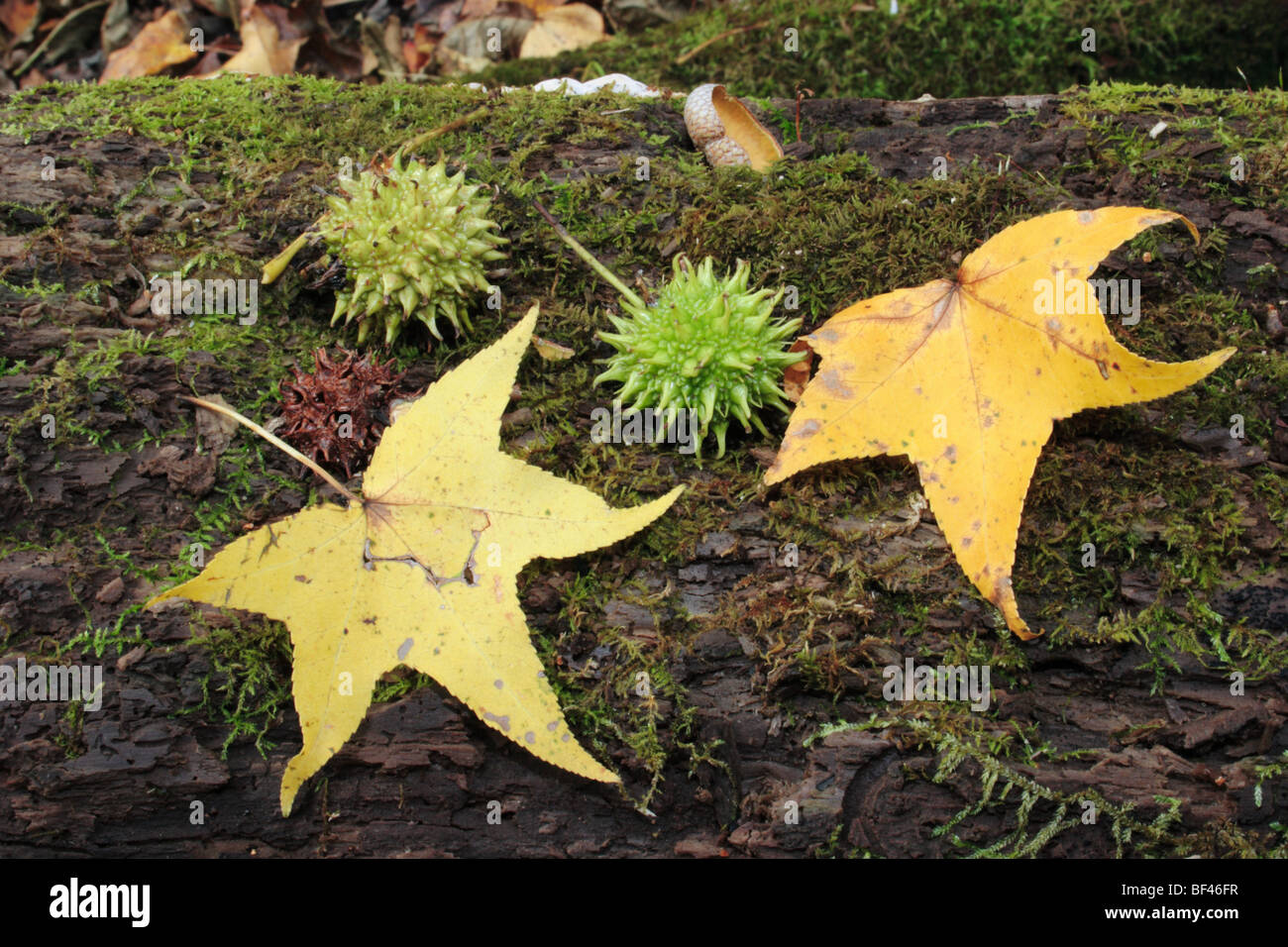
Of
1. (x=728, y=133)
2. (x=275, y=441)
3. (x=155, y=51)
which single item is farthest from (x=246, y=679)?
(x=155, y=51)

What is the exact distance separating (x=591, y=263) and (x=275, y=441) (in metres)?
1.38

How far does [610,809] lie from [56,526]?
2230mm

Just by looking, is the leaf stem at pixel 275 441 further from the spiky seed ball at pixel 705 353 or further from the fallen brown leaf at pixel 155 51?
the fallen brown leaf at pixel 155 51

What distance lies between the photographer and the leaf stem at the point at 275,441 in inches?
123

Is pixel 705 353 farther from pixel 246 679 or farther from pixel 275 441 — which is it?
pixel 246 679

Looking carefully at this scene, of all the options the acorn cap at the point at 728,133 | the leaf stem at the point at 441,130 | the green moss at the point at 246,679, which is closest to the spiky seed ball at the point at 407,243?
the leaf stem at the point at 441,130

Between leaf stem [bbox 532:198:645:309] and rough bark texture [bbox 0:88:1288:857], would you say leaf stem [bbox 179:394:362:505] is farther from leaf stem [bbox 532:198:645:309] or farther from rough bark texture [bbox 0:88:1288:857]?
leaf stem [bbox 532:198:645:309]

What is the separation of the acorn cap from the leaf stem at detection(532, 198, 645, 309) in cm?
79

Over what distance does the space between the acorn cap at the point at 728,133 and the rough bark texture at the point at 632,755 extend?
5.32 ft

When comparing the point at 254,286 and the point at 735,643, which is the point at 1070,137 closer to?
the point at 735,643

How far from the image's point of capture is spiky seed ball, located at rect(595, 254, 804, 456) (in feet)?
10.4

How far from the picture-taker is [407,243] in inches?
130

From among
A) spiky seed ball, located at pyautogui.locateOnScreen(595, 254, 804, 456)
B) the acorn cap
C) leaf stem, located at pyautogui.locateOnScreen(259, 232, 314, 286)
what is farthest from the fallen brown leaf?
spiky seed ball, located at pyautogui.locateOnScreen(595, 254, 804, 456)
